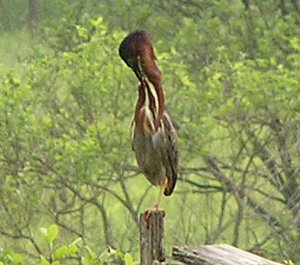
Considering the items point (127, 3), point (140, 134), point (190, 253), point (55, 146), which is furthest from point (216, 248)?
point (127, 3)

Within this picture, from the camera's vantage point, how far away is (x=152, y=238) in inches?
140

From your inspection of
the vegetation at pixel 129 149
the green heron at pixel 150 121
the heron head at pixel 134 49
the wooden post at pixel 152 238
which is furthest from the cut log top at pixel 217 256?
the vegetation at pixel 129 149

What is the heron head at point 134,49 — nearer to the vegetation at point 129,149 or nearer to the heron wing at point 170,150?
the heron wing at point 170,150

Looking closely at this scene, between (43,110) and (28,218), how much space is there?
99 centimetres

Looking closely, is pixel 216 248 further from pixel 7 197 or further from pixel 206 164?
pixel 206 164

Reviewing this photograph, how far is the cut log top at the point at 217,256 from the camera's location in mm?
3336

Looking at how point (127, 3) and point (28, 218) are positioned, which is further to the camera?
point (127, 3)

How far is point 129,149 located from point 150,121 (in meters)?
5.68

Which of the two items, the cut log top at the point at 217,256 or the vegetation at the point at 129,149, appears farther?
the vegetation at the point at 129,149

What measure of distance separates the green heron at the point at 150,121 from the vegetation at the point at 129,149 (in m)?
4.89

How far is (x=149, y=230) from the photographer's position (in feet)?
11.8

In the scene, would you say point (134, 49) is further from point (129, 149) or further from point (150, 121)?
point (129, 149)

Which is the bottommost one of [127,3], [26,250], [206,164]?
[26,250]

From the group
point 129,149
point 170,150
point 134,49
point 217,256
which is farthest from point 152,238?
point 129,149
